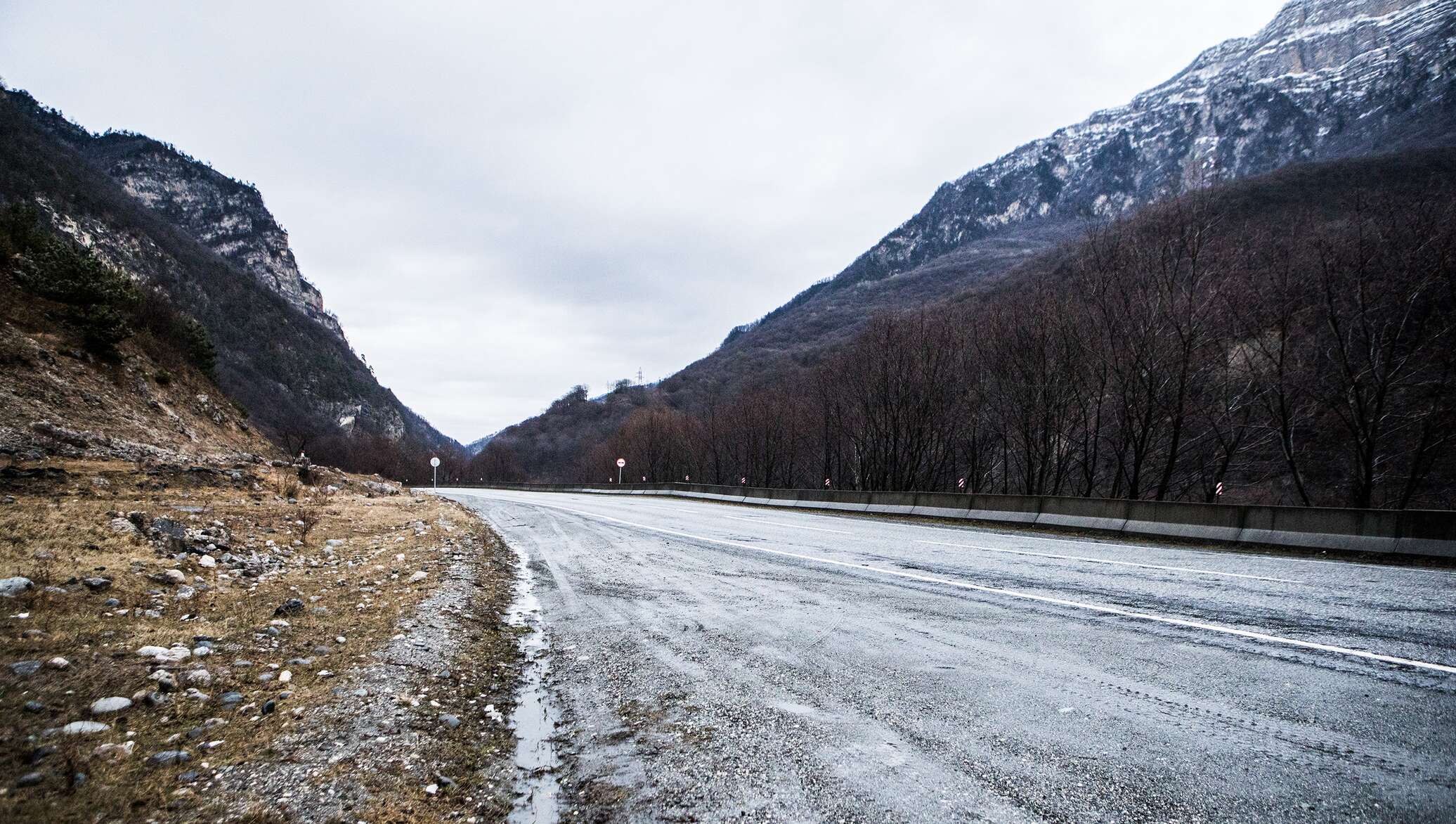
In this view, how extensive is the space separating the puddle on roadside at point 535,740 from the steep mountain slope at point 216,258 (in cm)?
4692

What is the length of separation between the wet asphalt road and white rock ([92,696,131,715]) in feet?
7.06

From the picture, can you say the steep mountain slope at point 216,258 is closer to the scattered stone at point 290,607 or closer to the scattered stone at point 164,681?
the scattered stone at point 290,607

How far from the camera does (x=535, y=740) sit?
3375mm

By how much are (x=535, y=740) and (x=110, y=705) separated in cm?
202

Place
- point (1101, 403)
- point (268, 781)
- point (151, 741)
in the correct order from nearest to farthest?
point (268, 781), point (151, 741), point (1101, 403)

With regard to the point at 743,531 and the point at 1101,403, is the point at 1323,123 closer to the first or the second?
the point at 1101,403

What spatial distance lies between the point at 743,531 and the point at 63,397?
22502mm

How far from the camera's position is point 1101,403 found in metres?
25.1

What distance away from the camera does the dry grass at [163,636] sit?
2428mm

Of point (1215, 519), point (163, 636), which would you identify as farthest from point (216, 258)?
point (1215, 519)

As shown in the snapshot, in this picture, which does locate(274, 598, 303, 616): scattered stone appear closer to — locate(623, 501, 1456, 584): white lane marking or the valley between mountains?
the valley between mountains

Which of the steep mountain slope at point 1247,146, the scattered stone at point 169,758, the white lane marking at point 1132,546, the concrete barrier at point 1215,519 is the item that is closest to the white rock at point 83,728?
the scattered stone at point 169,758

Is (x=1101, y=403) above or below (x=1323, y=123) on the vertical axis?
below

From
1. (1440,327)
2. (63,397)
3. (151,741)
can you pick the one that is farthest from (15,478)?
(1440,327)
